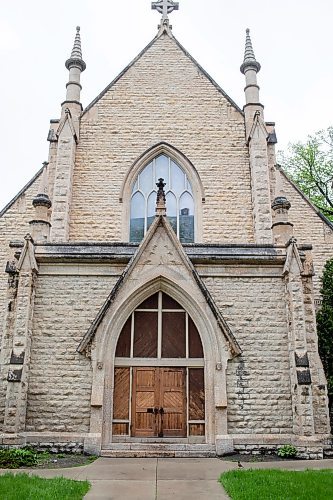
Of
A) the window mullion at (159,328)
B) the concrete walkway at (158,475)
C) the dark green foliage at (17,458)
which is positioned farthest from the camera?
the window mullion at (159,328)

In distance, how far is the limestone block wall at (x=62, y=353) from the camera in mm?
10781

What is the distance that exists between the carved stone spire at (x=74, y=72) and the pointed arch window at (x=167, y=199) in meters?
4.05

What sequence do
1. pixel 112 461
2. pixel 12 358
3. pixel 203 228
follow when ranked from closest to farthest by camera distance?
pixel 112 461
pixel 12 358
pixel 203 228

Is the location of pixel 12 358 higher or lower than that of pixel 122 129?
lower

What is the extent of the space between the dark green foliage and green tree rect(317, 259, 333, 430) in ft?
26.5

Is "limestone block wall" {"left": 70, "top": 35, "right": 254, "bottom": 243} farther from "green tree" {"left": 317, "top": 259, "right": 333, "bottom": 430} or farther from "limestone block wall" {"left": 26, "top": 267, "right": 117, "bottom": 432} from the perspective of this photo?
"limestone block wall" {"left": 26, "top": 267, "right": 117, "bottom": 432}

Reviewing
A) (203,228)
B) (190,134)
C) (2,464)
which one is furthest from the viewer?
(190,134)

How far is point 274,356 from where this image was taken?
1130 centimetres

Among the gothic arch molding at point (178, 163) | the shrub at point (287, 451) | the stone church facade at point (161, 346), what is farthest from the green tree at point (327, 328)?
the gothic arch molding at point (178, 163)

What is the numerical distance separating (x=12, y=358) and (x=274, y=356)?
20.2 feet

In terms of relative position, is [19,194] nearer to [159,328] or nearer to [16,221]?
[16,221]

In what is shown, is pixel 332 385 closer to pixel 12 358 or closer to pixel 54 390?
pixel 54 390

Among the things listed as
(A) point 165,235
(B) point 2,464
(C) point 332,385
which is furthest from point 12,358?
(C) point 332,385

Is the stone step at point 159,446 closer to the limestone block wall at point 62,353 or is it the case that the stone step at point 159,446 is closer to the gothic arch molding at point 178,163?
the limestone block wall at point 62,353
